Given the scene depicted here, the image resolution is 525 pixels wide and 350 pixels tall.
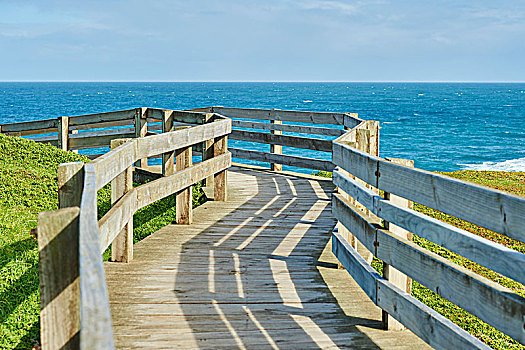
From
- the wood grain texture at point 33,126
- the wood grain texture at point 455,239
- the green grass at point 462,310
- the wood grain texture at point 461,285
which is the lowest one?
the green grass at point 462,310

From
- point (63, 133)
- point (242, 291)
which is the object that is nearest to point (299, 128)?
point (63, 133)

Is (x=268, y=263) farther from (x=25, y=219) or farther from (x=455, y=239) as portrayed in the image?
(x=25, y=219)

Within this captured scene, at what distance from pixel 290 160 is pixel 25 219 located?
558 cm

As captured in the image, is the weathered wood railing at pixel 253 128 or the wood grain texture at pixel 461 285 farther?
the weathered wood railing at pixel 253 128

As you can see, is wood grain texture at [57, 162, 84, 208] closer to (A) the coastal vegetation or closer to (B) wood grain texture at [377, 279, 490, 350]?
(A) the coastal vegetation

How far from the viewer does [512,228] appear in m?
2.64

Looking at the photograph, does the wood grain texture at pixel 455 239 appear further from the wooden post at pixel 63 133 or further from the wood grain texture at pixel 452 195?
the wooden post at pixel 63 133

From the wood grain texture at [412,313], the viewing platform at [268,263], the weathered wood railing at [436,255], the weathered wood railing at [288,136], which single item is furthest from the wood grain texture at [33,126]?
the wood grain texture at [412,313]

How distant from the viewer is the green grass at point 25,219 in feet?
15.7

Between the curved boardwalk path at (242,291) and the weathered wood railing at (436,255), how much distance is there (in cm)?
37

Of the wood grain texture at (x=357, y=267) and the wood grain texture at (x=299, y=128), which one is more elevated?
the wood grain texture at (x=299, y=128)

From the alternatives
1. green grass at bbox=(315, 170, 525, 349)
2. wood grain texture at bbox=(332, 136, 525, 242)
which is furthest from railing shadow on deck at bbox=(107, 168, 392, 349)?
green grass at bbox=(315, 170, 525, 349)

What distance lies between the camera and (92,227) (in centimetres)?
201

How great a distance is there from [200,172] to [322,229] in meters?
1.82
